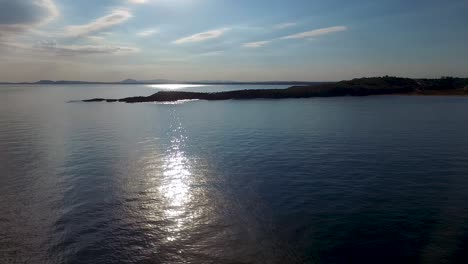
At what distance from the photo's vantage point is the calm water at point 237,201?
16.4 metres

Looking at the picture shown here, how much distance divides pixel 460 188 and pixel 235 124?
41.5 metres

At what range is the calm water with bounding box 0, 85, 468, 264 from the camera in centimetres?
1644

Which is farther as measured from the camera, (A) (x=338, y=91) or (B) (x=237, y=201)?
(A) (x=338, y=91)

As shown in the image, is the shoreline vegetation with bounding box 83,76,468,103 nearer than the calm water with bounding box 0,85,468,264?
No

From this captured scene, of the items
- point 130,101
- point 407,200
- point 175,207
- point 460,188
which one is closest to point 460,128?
point 460,188

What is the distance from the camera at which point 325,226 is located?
736 inches

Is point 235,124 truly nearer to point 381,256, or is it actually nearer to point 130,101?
point 381,256

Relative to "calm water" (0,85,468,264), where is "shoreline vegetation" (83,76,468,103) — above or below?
above

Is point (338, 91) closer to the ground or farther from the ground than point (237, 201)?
farther from the ground

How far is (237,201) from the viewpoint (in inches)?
899

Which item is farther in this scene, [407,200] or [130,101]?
[130,101]

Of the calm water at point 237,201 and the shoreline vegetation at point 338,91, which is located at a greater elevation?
the shoreline vegetation at point 338,91

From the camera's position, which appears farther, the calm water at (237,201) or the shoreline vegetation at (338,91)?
the shoreline vegetation at (338,91)

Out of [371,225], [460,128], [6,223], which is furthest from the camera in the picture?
[460,128]
